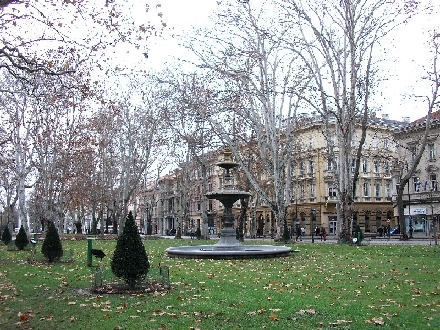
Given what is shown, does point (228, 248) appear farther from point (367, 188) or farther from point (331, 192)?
point (367, 188)

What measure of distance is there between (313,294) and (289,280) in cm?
222

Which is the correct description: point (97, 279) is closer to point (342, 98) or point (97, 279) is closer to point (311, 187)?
point (342, 98)

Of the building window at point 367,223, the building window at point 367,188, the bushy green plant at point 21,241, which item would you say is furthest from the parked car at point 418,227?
the bushy green plant at point 21,241

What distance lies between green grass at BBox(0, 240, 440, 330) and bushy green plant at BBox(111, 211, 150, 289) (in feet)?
2.01

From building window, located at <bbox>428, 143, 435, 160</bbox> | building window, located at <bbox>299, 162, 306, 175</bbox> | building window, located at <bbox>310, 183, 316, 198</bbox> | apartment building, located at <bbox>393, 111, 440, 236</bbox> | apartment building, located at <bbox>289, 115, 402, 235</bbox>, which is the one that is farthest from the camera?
building window, located at <bbox>299, 162, 306, 175</bbox>

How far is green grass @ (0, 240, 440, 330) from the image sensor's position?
7613 mm

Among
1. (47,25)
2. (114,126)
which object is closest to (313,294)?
(47,25)

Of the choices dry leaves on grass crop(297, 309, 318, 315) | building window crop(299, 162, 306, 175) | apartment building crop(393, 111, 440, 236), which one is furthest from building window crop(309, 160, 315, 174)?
dry leaves on grass crop(297, 309, 318, 315)

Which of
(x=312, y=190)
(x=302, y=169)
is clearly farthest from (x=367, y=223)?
(x=302, y=169)

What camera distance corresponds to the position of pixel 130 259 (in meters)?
10.6

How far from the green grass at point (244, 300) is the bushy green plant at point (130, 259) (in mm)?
613

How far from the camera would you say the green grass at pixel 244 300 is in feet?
25.0

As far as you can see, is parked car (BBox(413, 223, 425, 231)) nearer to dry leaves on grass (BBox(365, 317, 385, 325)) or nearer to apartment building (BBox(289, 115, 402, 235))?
apartment building (BBox(289, 115, 402, 235))

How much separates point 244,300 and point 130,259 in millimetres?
2798
